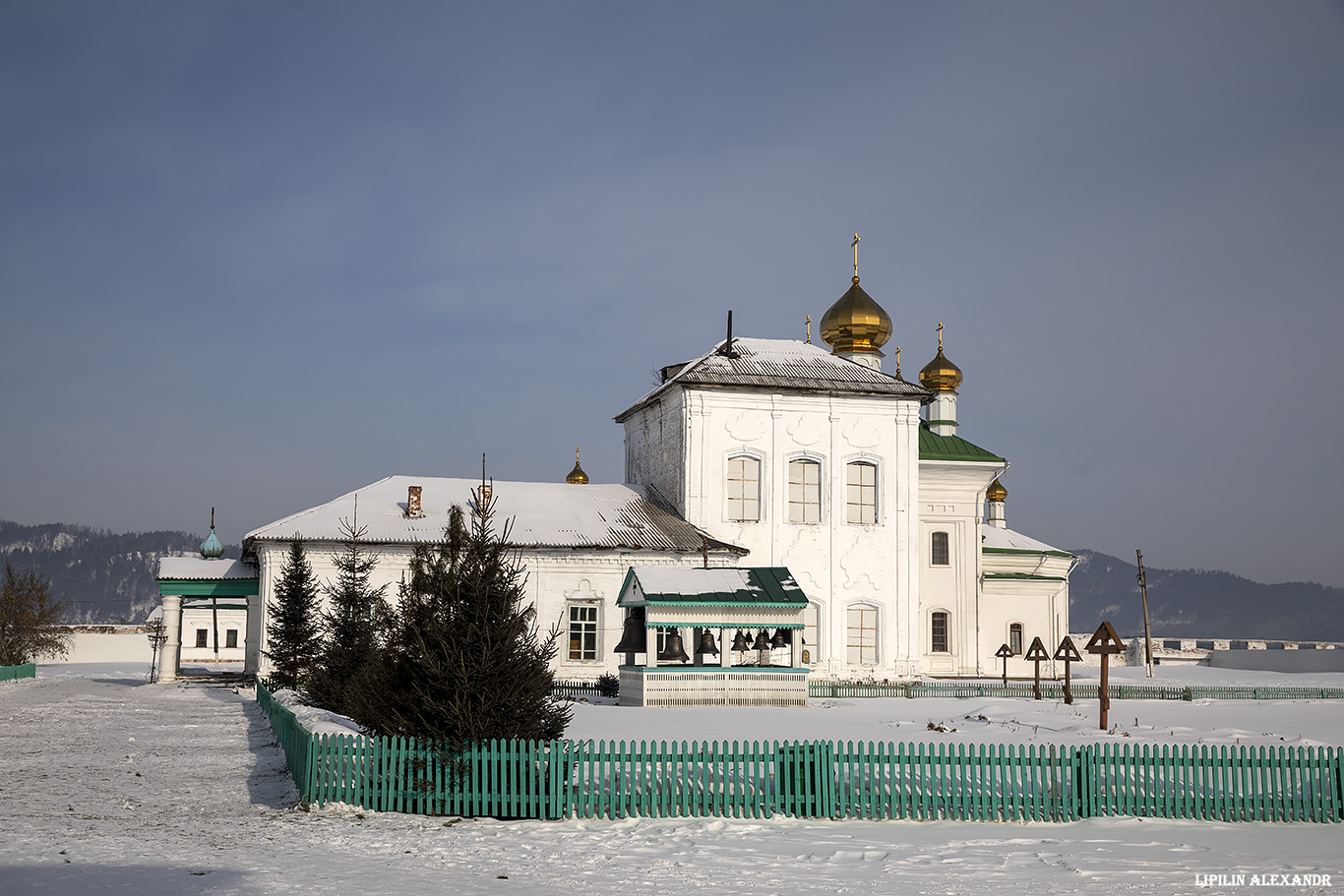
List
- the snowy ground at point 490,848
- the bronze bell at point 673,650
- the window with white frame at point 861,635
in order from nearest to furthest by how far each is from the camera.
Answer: the snowy ground at point 490,848 < the bronze bell at point 673,650 < the window with white frame at point 861,635

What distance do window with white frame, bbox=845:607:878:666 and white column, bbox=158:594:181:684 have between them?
64.5 feet

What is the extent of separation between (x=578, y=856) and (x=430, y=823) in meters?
2.16

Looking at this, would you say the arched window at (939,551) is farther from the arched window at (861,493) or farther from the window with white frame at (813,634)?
the window with white frame at (813,634)

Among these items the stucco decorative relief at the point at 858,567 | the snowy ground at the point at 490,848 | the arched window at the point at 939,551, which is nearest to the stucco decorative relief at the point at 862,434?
the stucco decorative relief at the point at 858,567

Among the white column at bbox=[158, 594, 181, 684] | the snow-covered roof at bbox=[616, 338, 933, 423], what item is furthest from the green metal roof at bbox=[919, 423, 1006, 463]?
the white column at bbox=[158, 594, 181, 684]

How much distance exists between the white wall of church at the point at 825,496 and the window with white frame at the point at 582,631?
14.7 ft

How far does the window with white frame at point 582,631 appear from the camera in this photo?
108ft

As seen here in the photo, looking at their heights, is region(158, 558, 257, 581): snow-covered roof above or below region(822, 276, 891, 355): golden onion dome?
below

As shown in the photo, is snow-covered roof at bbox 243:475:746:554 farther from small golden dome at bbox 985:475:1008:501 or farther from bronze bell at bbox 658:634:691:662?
small golden dome at bbox 985:475:1008:501

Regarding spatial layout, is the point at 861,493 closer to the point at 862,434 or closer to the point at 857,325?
the point at 862,434

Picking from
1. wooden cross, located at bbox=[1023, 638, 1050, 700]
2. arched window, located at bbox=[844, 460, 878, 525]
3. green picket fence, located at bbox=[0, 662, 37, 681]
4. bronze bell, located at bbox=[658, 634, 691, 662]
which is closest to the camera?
bronze bell, located at bbox=[658, 634, 691, 662]

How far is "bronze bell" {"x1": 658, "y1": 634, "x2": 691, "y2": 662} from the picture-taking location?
86.2 feet

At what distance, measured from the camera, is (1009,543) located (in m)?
46.0

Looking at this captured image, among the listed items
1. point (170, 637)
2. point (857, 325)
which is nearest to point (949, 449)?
point (857, 325)
